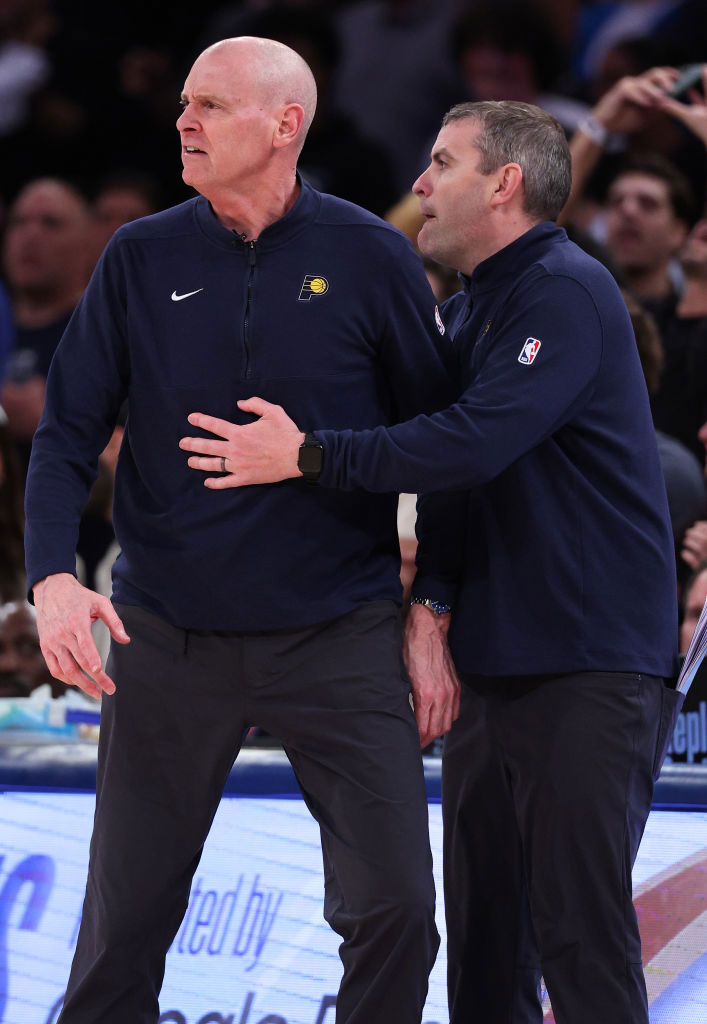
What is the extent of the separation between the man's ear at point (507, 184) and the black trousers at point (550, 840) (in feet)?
2.73

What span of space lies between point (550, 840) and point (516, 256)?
98 centimetres

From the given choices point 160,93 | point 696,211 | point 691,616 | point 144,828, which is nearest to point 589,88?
point 696,211

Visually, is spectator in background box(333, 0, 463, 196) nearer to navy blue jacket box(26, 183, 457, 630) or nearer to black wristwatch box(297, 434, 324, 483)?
navy blue jacket box(26, 183, 457, 630)

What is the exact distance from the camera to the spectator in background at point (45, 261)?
5684 mm

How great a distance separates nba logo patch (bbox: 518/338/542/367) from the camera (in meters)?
2.20

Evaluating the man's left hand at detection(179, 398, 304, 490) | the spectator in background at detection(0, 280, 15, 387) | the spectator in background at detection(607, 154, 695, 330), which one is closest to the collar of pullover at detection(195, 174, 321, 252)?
the man's left hand at detection(179, 398, 304, 490)

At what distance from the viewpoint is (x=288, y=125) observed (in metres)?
2.27

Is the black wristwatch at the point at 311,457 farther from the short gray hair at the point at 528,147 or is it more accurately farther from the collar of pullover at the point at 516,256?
the short gray hair at the point at 528,147

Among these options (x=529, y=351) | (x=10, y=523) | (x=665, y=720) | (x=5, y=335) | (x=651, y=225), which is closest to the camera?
(x=529, y=351)

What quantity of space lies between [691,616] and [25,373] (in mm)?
2952

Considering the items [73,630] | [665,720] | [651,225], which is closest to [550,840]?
[665,720]

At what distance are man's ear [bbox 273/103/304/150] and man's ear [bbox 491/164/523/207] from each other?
368 mm

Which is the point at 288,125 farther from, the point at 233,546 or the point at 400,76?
the point at 400,76

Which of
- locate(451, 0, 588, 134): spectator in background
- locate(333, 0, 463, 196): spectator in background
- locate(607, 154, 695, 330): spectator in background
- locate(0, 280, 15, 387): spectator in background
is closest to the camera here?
locate(607, 154, 695, 330): spectator in background
